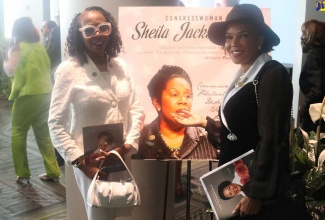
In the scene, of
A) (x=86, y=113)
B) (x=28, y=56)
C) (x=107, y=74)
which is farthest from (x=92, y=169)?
(x=28, y=56)

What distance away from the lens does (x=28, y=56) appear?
3602 mm

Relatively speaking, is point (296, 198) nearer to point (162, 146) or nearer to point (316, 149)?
point (316, 149)

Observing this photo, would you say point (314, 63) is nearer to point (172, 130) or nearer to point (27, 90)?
point (172, 130)

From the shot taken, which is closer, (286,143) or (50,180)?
(286,143)

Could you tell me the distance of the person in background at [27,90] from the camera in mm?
3588

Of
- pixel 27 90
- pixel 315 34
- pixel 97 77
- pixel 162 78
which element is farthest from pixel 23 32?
pixel 315 34

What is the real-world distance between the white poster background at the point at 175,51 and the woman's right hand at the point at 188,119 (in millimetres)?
55

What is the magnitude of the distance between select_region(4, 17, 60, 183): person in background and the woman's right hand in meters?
1.87

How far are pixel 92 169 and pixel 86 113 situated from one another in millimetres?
252

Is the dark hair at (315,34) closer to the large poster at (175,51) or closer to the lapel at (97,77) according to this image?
the large poster at (175,51)

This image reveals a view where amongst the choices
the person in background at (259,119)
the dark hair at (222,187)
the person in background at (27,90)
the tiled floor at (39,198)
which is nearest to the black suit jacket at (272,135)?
the person in background at (259,119)

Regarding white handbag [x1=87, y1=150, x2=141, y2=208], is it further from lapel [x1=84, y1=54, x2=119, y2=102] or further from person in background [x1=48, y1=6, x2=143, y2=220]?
lapel [x1=84, y1=54, x2=119, y2=102]

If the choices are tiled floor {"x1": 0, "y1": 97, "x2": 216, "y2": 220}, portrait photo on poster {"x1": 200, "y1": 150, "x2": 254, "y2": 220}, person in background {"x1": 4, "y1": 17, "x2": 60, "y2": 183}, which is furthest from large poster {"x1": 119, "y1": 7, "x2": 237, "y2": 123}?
person in background {"x1": 4, "y1": 17, "x2": 60, "y2": 183}

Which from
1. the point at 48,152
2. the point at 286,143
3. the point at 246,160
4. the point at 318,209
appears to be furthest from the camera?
the point at 48,152
